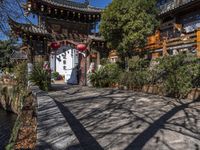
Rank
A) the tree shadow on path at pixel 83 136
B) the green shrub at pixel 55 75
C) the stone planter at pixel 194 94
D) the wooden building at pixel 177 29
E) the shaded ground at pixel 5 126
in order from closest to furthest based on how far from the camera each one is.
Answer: the tree shadow on path at pixel 83 136 → the shaded ground at pixel 5 126 → the stone planter at pixel 194 94 → the wooden building at pixel 177 29 → the green shrub at pixel 55 75

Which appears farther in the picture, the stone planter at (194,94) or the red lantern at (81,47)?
the red lantern at (81,47)

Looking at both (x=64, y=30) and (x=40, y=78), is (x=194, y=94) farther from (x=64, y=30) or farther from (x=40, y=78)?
(x=64, y=30)

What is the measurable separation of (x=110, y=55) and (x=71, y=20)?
4442 mm

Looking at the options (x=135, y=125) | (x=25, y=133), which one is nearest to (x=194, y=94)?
(x=135, y=125)

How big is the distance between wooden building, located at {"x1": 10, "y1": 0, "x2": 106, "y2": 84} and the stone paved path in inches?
409

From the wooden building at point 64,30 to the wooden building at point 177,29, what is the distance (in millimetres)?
4367

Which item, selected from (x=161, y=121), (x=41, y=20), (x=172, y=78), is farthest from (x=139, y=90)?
(x=41, y=20)

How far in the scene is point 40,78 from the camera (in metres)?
12.8

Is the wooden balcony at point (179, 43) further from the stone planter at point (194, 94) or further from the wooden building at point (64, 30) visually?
the wooden building at point (64, 30)

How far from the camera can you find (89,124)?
5680 mm

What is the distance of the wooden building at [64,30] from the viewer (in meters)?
17.6

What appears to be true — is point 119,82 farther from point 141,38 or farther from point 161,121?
point 161,121

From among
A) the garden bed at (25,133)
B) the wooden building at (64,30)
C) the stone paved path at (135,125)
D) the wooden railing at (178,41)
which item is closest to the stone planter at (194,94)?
the stone paved path at (135,125)

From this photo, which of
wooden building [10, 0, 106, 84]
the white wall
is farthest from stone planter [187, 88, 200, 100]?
the white wall
